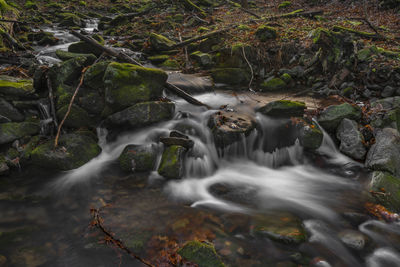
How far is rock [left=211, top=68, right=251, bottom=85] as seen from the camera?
8.64m

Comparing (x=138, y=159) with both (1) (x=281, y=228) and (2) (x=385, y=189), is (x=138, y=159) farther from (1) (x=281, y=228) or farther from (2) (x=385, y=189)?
(2) (x=385, y=189)

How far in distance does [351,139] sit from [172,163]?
4113mm

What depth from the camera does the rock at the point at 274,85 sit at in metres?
8.12

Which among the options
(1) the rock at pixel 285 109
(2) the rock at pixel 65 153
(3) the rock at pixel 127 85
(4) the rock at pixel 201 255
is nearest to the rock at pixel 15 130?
(2) the rock at pixel 65 153

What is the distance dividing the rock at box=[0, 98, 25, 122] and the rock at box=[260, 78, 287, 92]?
7.23 m

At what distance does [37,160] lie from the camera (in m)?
4.72

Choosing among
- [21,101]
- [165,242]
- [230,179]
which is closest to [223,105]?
[230,179]

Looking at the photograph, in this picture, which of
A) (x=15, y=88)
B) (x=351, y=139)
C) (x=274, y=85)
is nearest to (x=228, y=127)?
(x=351, y=139)

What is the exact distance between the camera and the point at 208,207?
13.0 ft

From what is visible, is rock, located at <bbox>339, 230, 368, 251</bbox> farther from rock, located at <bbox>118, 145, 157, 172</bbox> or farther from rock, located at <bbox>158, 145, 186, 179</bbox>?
rock, located at <bbox>118, 145, 157, 172</bbox>

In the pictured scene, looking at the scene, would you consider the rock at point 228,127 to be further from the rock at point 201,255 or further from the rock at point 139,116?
the rock at point 201,255

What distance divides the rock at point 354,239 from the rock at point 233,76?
6334 millimetres

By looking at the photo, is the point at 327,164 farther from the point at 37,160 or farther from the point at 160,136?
the point at 37,160

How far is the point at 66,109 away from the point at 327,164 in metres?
6.27
